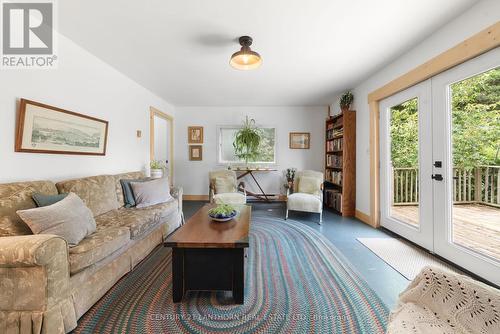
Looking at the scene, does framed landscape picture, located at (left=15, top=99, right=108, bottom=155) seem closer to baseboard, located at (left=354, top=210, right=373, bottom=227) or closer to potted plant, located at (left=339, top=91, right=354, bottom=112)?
potted plant, located at (left=339, top=91, right=354, bottom=112)

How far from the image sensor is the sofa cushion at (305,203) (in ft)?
11.3

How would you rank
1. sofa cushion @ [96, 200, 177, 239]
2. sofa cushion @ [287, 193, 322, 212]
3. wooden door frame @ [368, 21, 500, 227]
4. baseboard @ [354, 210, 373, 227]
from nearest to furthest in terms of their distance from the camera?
wooden door frame @ [368, 21, 500, 227] → sofa cushion @ [96, 200, 177, 239] → baseboard @ [354, 210, 373, 227] → sofa cushion @ [287, 193, 322, 212]

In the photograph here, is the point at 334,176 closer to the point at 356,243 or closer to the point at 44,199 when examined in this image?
the point at 356,243

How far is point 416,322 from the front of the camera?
0.80 metres

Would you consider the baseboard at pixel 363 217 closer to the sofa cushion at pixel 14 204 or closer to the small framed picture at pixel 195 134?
the small framed picture at pixel 195 134

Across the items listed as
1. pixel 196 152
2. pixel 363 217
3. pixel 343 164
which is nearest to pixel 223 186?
pixel 196 152

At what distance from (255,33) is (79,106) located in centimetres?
216

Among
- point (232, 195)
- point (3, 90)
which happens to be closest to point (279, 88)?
point (232, 195)

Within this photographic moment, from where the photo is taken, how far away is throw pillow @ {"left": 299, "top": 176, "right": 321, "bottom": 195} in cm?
392

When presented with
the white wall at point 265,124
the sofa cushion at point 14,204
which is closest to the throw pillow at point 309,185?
the white wall at point 265,124

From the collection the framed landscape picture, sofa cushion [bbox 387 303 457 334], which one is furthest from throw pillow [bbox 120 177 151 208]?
sofa cushion [bbox 387 303 457 334]

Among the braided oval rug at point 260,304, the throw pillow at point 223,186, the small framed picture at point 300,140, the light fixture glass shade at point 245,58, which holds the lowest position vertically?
the braided oval rug at point 260,304

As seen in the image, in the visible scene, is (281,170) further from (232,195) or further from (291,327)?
(291,327)

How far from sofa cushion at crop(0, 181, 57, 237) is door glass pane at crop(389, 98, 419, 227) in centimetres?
380
